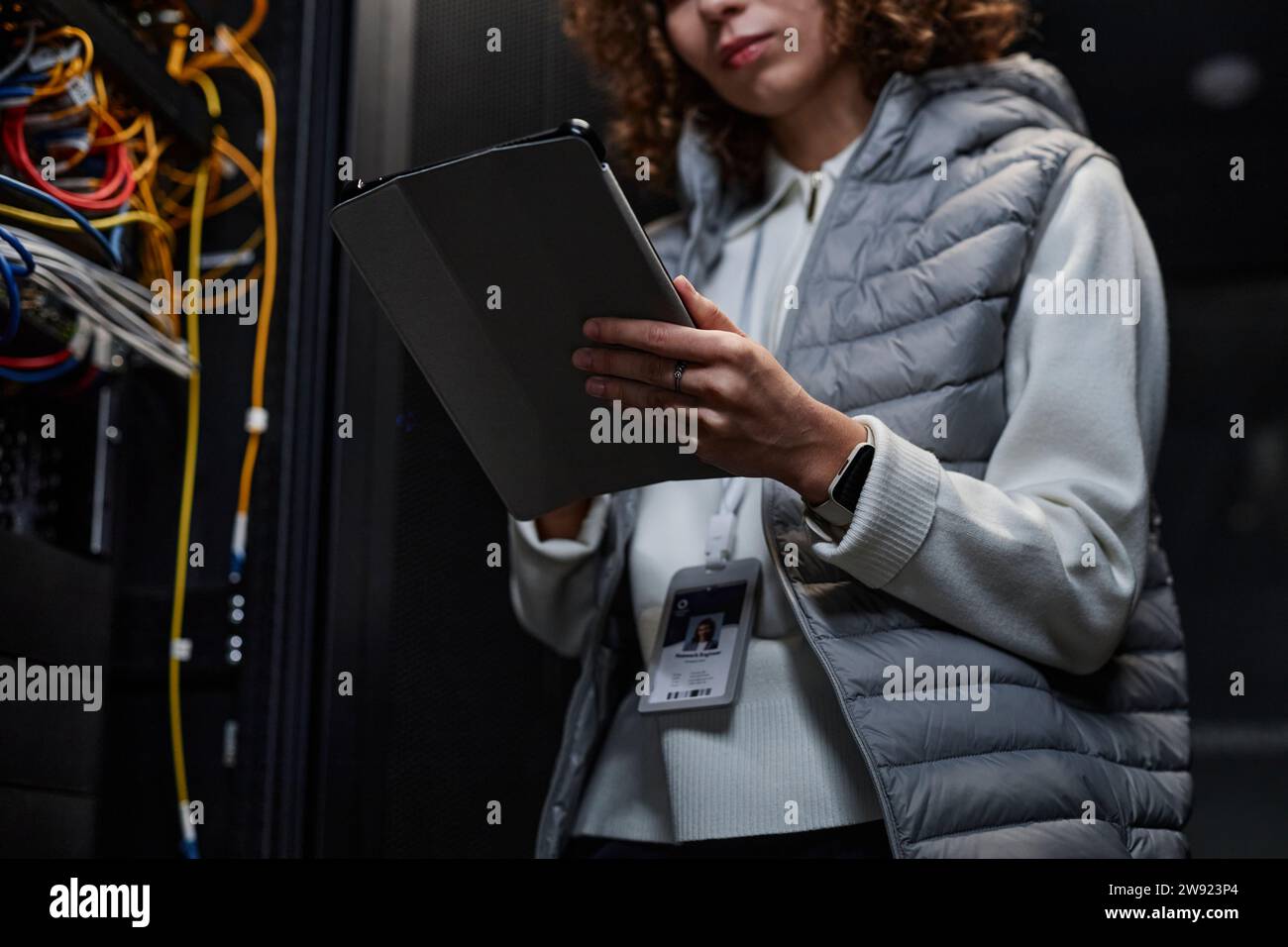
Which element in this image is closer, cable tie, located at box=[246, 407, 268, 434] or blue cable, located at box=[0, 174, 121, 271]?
blue cable, located at box=[0, 174, 121, 271]

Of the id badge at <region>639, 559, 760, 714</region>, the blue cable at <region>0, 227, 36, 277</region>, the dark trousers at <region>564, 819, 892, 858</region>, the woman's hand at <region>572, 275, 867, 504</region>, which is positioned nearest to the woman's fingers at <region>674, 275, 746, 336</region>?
the woman's hand at <region>572, 275, 867, 504</region>

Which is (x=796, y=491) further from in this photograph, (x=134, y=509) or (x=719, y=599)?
(x=134, y=509)

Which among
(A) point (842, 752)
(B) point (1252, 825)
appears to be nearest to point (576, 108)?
(A) point (842, 752)

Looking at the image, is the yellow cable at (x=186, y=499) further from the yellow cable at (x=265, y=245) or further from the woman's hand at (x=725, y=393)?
the woman's hand at (x=725, y=393)

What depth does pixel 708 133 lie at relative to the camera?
1423 millimetres

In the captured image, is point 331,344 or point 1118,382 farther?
point 331,344

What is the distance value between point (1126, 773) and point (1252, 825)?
2.67ft

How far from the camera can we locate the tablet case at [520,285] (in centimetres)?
86

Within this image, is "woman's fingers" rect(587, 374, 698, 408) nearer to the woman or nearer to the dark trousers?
the woman

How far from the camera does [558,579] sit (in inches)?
49.2

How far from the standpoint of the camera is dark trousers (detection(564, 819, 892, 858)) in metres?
0.98

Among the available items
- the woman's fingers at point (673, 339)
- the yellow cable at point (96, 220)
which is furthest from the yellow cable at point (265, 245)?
the woman's fingers at point (673, 339)

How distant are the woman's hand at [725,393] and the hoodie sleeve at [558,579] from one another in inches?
11.3

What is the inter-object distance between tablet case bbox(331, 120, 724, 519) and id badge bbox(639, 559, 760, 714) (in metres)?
0.13
